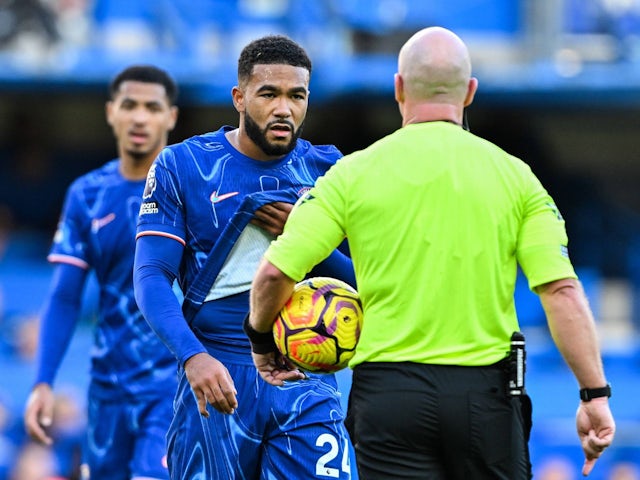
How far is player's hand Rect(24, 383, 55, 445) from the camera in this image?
276 inches

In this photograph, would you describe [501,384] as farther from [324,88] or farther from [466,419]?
[324,88]

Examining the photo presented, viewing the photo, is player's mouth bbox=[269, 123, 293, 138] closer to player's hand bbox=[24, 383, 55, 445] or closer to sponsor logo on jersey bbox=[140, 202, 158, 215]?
sponsor logo on jersey bbox=[140, 202, 158, 215]

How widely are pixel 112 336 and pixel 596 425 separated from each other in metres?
3.34

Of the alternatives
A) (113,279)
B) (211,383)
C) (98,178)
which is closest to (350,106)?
(98,178)

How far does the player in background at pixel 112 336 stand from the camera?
7043 millimetres

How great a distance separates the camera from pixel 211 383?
15.9ft

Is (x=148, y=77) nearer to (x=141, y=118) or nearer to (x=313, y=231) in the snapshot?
(x=141, y=118)

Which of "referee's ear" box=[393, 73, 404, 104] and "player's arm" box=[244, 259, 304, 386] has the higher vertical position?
"referee's ear" box=[393, 73, 404, 104]

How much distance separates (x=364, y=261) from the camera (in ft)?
14.9

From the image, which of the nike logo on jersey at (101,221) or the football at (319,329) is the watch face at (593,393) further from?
the nike logo on jersey at (101,221)

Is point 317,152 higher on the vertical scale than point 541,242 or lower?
higher

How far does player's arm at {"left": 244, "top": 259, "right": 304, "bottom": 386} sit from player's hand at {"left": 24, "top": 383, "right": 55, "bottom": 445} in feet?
7.74

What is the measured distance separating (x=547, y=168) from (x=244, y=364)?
1641cm

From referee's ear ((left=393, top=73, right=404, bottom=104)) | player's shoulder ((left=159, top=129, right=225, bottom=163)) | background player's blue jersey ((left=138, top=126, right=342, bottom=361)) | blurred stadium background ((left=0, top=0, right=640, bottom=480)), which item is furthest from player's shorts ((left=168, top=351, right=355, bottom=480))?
blurred stadium background ((left=0, top=0, right=640, bottom=480))
